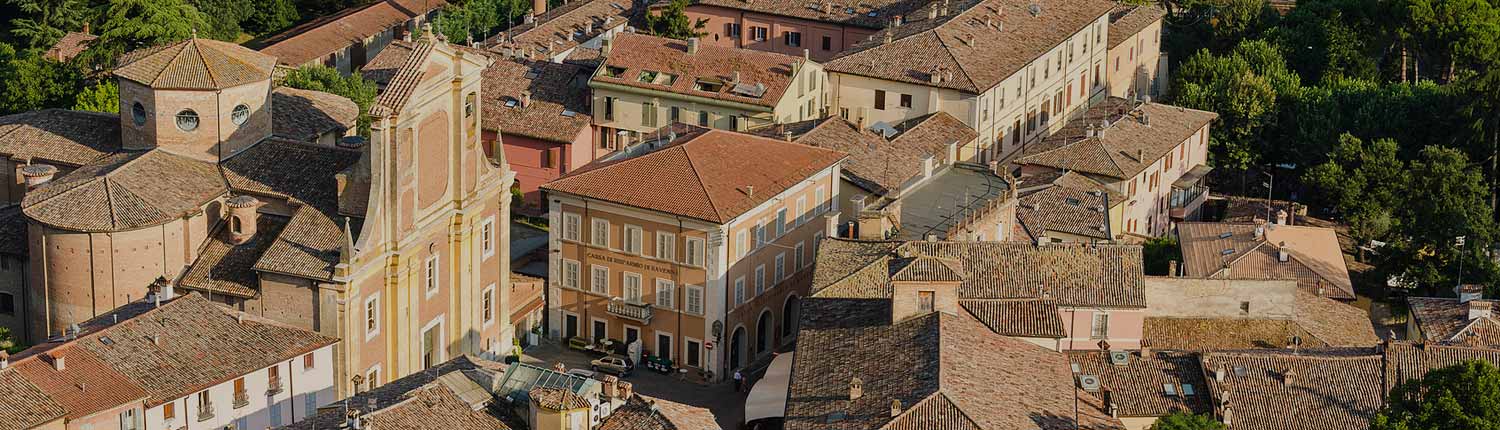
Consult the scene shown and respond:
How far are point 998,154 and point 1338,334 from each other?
→ 27504 mm

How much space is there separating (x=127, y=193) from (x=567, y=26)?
1762 inches

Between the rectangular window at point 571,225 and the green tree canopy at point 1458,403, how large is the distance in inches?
1296

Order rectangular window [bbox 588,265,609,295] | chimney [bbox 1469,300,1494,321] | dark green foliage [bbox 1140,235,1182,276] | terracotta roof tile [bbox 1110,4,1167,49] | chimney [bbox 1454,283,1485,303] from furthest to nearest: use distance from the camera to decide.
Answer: terracotta roof tile [bbox 1110,4,1167,49] < dark green foliage [bbox 1140,235,1182,276] < rectangular window [bbox 588,265,609,295] < chimney [bbox 1454,283,1485,303] < chimney [bbox 1469,300,1494,321]

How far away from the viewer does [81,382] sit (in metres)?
60.6

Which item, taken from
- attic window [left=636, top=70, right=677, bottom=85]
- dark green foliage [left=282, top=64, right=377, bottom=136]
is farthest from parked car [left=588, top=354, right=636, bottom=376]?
dark green foliage [left=282, top=64, right=377, bottom=136]

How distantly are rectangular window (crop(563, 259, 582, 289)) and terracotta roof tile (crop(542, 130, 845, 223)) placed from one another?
10.0ft

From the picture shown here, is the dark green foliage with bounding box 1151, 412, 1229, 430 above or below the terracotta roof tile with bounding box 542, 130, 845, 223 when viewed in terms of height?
below

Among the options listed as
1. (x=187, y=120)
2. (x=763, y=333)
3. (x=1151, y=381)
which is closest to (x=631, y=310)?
(x=763, y=333)

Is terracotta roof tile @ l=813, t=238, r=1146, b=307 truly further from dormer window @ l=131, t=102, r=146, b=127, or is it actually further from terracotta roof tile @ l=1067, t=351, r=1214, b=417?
dormer window @ l=131, t=102, r=146, b=127

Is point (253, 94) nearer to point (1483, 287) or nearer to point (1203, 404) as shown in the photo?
point (1203, 404)

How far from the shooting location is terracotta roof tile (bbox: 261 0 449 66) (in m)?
115

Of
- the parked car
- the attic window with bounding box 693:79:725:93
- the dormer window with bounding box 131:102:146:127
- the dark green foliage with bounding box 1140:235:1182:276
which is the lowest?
the parked car

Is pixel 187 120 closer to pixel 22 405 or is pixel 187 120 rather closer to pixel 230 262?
pixel 230 262

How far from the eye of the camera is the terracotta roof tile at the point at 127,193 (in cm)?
6938
